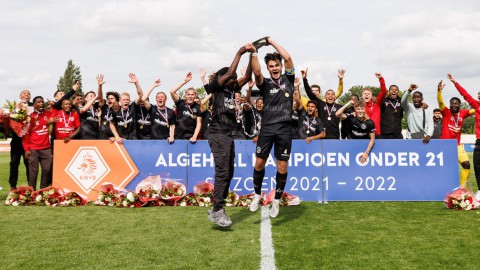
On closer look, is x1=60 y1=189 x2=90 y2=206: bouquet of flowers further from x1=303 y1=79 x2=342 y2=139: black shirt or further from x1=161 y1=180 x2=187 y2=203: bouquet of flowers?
x1=303 y1=79 x2=342 y2=139: black shirt

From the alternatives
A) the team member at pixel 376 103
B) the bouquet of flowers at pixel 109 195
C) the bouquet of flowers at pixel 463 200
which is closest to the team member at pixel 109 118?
the bouquet of flowers at pixel 109 195

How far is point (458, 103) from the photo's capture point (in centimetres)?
931

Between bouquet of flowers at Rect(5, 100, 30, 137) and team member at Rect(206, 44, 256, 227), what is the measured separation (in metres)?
4.71

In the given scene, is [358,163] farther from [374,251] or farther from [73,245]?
[73,245]

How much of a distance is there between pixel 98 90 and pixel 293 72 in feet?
16.5

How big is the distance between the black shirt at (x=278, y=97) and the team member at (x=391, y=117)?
4.26m

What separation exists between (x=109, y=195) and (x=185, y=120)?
2506 millimetres

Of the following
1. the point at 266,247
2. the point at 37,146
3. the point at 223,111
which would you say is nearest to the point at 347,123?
the point at 223,111

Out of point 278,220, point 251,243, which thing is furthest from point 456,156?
point 251,243

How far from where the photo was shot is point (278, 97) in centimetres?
579

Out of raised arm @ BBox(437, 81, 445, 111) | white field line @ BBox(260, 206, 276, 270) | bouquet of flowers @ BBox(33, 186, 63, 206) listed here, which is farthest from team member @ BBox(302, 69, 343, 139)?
bouquet of flowers @ BBox(33, 186, 63, 206)

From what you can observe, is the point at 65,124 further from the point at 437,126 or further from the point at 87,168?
the point at 437,126

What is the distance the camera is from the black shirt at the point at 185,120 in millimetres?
9461

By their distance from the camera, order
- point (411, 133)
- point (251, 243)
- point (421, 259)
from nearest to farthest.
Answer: point (421, 259), point (251, 243), point (411, 133)
